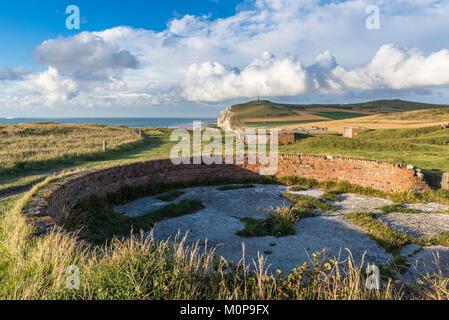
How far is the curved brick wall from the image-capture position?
407 inches

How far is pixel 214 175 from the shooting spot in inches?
613

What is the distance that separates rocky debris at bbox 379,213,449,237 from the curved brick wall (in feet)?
8.88

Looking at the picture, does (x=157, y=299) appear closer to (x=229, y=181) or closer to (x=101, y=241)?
(x=101, y=241)

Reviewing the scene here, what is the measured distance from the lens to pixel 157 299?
4.00 meters

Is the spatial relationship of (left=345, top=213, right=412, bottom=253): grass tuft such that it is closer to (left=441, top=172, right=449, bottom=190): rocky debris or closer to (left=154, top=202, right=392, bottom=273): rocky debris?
(left=154, top=202, right=392, bottom=273): rocky debris

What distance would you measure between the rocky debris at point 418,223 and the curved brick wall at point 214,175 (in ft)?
8.88

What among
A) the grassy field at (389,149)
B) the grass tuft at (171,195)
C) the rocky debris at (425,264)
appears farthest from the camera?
the grassy field at (389,149)

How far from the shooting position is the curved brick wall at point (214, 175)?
33.9ft

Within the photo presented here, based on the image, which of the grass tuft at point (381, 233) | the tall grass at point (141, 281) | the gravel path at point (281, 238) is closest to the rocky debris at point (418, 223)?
the gravel path at point (281, 238)

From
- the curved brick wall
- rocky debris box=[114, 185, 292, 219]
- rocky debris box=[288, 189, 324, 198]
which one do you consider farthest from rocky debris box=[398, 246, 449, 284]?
the curved brick wall

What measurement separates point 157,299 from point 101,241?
4916mm

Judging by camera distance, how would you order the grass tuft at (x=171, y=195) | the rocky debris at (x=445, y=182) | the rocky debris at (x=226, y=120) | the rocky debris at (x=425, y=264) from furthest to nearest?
the rocky debris at (x=226, y=120) < the rocky debris at (x=445, y=182) < the grass tuft at (x=171, y=195) < the rocky debris at (x=425, y=264)

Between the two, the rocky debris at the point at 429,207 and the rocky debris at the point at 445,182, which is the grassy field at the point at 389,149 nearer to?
the rocky debris at the point at 445,182
